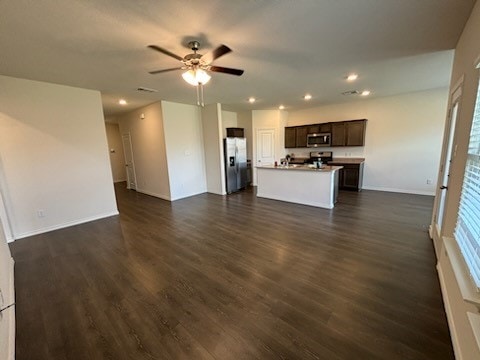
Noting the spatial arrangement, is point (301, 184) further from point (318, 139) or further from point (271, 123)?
point (271, 123)

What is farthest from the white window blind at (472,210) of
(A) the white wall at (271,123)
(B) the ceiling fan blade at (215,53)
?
(A) the white wall at (271,123)

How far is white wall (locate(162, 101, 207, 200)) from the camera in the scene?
5.51m

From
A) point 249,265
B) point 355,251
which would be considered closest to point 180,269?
point 249,265

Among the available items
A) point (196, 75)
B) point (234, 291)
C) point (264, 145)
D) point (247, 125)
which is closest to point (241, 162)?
point (264, 145)

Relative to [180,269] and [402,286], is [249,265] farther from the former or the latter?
[402,286]

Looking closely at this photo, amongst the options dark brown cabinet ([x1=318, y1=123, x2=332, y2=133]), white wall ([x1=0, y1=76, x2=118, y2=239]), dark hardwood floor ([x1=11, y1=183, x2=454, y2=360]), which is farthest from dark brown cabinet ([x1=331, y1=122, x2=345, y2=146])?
white wall ([x1=0, y1=76, x2=118, y2=239])

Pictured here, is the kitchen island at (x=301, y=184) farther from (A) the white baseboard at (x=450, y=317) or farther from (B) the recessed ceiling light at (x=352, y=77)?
(A) the white baseboard at (x=450, y=317)

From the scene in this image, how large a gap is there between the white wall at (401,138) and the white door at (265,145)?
2043 millimetres

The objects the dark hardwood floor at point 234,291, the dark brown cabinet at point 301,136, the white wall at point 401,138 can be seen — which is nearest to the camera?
the dark hardwood floor at point 234,291

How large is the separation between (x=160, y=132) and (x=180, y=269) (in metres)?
4.08

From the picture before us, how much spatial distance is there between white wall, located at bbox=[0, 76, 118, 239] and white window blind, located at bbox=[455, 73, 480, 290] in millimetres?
5421

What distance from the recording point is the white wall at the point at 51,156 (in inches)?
133

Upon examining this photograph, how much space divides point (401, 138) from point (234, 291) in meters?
6.08

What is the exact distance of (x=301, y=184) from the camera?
4883 millimetres
